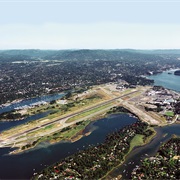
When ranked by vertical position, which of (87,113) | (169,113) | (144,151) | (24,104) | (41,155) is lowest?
(41,155)

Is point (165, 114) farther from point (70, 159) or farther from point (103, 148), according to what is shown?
point (70, 159)

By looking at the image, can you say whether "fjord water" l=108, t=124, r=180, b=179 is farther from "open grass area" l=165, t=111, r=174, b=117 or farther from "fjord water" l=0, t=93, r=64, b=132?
"fjord water" l=0, t=93, r=64, b=132

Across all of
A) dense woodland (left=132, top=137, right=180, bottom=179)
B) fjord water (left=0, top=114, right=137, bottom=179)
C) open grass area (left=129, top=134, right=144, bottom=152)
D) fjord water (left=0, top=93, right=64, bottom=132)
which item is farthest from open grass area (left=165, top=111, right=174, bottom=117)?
fjord water (left=0, top=93, right=64, bottom=132)

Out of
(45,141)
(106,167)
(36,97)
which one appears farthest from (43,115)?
(106,167)

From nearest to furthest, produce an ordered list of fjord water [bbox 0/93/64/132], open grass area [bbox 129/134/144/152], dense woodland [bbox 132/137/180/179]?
dense woodland [bbox 132/137/180/179], open grass area [bbox 129/134/144/152], fjord water [bbox 0/93/64/132]

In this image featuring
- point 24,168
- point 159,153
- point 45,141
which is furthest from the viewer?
point 45,141

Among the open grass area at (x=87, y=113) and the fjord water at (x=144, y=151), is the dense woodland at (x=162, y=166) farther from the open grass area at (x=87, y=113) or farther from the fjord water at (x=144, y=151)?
the open grass area at (x=87, y=113)

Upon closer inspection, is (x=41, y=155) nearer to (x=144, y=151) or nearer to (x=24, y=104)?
(x=144, y=151)

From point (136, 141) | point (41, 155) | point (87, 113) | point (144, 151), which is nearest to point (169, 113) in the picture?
point (136, 141)

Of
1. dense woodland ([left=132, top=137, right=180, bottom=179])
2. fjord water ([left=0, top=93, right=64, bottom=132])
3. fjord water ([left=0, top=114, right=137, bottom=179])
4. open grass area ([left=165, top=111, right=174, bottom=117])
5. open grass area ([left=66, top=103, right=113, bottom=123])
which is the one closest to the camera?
dense woodland ([left=132, top=137, right=180, bottom=179])
